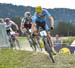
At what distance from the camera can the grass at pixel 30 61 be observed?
40.4ft

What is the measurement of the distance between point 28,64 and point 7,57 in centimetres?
147

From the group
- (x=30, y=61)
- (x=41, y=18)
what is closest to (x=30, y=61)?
(x=30, y=61)

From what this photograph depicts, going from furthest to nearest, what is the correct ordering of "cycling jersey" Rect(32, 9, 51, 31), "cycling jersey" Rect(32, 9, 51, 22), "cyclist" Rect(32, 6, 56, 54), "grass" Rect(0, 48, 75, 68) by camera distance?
"cycling jersey" Rect(32, 9, 51, 31) < "cycling jersey" Rect(32, 9, 51, 22) < "cyclist" Rect(32, 6, 56, 54) < "grass" Rect(0, 48, 75, 68)

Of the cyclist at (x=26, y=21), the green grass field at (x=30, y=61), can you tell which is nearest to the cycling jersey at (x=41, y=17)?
the green grass field at (x=30, y=61)

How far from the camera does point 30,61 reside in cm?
1330

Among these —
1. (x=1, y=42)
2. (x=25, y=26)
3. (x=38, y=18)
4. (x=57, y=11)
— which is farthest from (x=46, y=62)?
(x=57, y=11)

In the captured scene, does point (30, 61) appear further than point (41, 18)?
No

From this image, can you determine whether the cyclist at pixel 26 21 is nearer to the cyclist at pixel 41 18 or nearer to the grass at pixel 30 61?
the cyclist at pixel 41 18

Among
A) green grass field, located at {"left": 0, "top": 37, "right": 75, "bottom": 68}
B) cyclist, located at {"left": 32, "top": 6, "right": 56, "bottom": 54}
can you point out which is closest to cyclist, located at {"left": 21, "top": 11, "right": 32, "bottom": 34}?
cyclist, located at {"left": 32, "top": 6, "right": 56, "bottom": 54}

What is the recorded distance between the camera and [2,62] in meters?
13.0

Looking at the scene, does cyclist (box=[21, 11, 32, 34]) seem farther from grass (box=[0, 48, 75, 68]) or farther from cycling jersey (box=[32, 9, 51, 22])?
grass (box=[0, 48, 75, 68])

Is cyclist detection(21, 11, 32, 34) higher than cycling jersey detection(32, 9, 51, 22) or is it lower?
lower

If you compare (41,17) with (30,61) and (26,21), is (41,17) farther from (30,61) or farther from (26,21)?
(26,21)

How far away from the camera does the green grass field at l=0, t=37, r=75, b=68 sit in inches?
485
